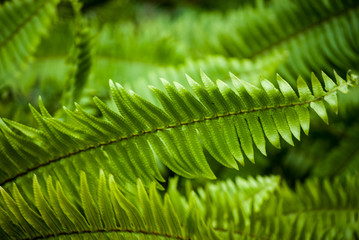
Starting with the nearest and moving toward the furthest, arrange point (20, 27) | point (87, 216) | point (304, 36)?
point (87, 216) < point (20, 27) < point (304, 36)

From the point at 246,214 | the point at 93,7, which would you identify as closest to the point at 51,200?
the point at 246,214

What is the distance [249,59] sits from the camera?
4.66 ft

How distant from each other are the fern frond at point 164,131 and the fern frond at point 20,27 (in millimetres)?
486

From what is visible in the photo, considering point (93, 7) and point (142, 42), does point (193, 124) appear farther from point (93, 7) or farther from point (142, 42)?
point (93, 7)

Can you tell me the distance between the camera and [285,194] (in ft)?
3.26

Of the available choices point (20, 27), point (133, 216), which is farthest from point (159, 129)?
point (20, 27)

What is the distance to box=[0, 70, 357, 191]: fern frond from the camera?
602 mm

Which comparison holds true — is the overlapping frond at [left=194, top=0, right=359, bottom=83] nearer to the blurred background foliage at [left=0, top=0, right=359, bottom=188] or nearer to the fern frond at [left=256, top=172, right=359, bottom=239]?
the blurred background foliage at [left=0, top=0, right=359, bottom=188]

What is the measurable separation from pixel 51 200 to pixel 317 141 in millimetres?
1342

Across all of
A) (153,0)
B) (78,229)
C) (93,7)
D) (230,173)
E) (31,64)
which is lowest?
(230,173)

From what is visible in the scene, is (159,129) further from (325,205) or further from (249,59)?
(249,59)

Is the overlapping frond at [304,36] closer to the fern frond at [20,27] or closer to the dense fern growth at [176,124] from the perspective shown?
the dense fern growth at [176,124]

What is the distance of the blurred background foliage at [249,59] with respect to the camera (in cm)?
119

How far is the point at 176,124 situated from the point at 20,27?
711mm
